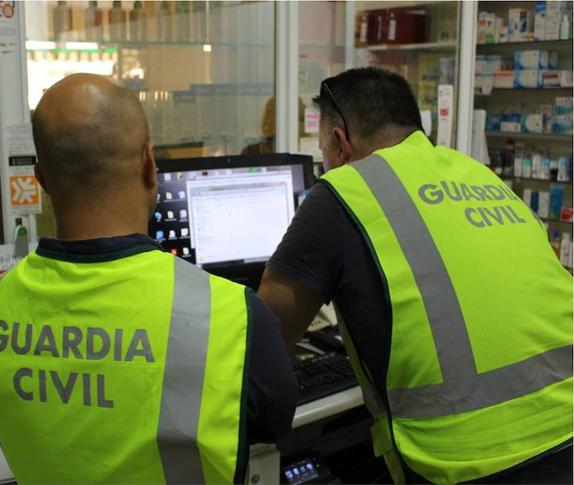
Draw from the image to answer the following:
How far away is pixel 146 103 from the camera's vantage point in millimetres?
2475

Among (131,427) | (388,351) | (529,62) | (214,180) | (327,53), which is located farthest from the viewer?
(529,62)

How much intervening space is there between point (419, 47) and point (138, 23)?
4.76 feet

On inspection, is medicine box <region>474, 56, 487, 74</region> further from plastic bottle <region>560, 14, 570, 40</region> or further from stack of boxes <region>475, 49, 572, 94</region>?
plastic bottle <region>560, 14, 570, 40</region>

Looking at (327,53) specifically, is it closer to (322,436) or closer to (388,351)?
(322,436)

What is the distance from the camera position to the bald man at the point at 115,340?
1012 mm

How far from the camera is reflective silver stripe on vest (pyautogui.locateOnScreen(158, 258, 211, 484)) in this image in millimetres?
1012

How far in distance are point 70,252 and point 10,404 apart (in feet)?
0.79

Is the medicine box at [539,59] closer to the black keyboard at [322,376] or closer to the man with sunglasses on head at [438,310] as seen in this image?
the black keyboard at [322,376]

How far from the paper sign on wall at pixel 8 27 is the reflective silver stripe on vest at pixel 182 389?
127 cm

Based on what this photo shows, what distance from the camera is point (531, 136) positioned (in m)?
4.87

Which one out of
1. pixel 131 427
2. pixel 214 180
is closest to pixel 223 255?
pixel 214 180

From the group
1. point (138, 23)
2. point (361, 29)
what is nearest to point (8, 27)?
point (138, 23)

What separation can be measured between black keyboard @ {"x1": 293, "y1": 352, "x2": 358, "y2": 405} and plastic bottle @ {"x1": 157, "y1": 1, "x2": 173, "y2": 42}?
4.14 ft

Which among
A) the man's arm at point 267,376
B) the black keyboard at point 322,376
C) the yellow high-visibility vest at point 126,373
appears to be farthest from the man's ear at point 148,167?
the black keyboard at point 322,376
